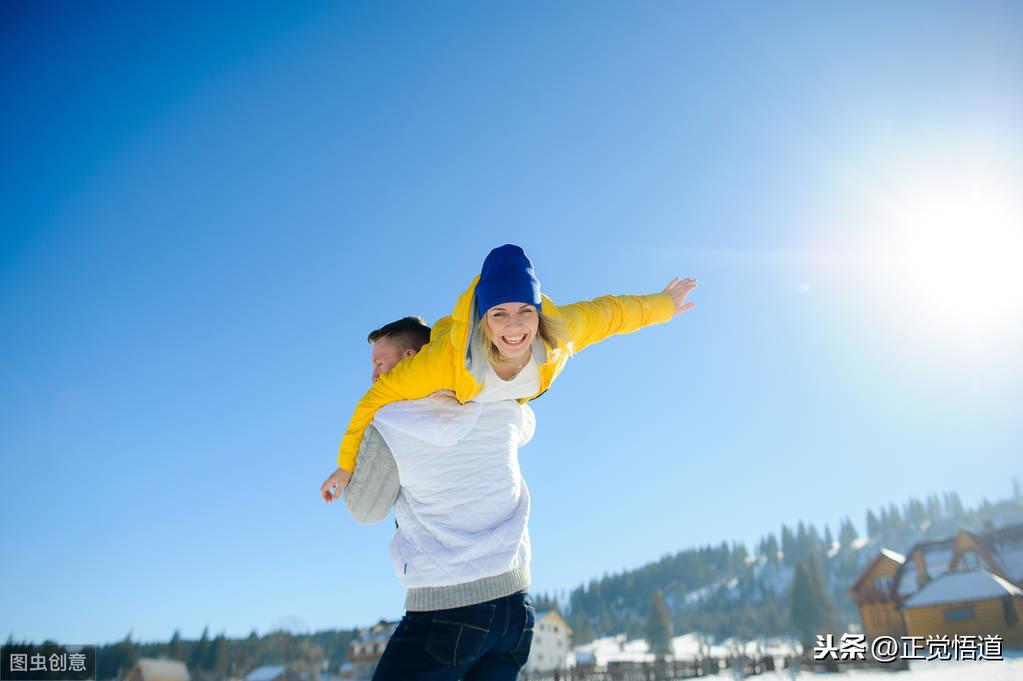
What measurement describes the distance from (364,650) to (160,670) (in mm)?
15682

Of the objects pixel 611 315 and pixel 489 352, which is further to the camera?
pixel 611 315

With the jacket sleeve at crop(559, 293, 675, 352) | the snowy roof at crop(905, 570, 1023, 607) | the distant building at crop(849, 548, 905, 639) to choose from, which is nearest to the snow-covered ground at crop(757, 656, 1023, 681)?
the snowy roof at crop(905, 570, 1023, 607)

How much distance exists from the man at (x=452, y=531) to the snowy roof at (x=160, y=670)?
5257 cm

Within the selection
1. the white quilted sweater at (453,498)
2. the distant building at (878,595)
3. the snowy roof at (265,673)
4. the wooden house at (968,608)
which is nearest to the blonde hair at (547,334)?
the white quilted sweater at (453,498)

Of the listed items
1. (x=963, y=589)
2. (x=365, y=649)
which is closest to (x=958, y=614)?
(x=963, y=589)

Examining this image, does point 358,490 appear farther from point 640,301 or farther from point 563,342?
point 640,301

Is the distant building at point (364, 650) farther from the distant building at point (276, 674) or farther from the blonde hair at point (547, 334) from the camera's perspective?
A: the blonde hair at point (547, 334)

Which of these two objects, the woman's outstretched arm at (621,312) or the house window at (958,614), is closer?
the woman's outstretched arm at (621,312)

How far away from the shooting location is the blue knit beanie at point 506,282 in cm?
244

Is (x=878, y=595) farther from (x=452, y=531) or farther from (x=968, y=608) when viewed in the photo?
(x=452, y=531)

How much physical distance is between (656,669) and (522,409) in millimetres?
35840

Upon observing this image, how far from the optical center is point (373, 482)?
7.82ft

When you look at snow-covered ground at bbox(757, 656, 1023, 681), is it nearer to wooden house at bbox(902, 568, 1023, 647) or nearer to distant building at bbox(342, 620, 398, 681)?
wooden house at bbox(902, 568, 1023, 647)

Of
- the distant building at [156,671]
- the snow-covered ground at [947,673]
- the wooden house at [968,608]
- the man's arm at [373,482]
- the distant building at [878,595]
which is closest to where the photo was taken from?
the man's arm at [373,482]
